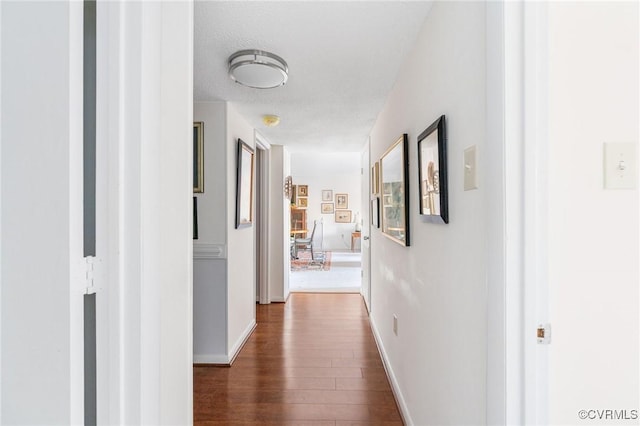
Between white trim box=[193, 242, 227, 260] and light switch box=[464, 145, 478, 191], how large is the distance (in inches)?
84.9

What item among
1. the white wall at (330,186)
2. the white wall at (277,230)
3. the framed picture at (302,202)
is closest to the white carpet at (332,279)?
the white wall at (277,230)

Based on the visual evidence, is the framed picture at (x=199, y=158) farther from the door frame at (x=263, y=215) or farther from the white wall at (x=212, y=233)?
the door frame at (x=263, y=215)

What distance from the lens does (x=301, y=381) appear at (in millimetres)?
2455

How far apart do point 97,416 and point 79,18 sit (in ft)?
3.08

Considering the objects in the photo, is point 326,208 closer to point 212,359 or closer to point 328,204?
point 328,204

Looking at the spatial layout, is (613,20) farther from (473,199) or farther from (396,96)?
(396,96)

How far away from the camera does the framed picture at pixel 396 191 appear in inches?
74.8

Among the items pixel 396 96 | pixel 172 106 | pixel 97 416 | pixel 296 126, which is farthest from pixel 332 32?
pixel 296 126

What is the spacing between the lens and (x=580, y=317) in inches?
34.2

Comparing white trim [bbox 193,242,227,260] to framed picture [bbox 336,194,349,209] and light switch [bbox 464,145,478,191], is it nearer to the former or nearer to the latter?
light switch [bbox 464,145,478,191]

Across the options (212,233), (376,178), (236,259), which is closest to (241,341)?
(236,259)

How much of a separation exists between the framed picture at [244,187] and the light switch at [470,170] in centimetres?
224

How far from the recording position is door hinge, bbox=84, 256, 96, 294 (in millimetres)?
764

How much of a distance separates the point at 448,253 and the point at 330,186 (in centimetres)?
844
